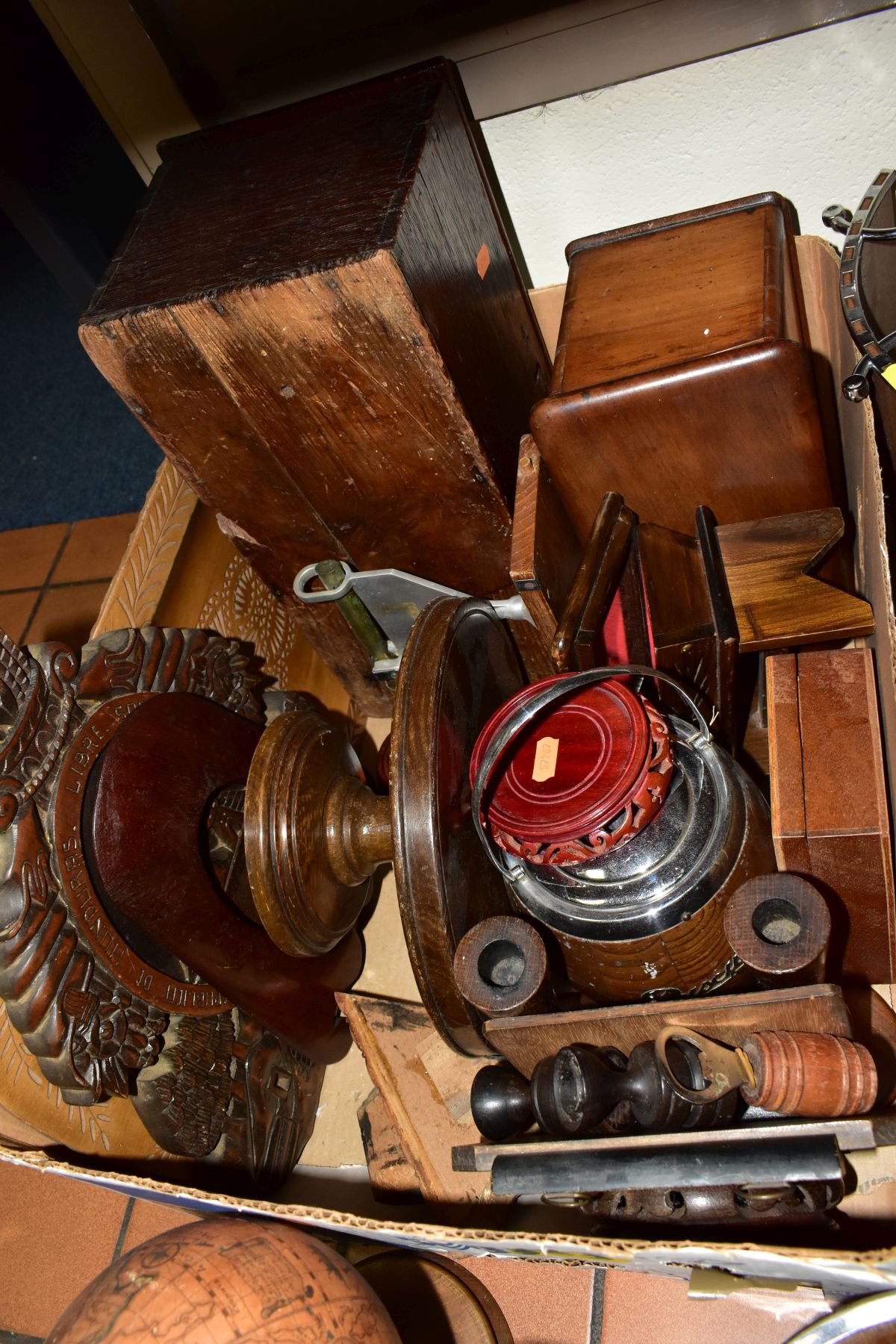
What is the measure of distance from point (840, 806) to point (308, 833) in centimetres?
66

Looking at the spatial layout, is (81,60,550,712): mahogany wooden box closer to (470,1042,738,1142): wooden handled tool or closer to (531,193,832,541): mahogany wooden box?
(531,193,832,541): mahogany wooden box

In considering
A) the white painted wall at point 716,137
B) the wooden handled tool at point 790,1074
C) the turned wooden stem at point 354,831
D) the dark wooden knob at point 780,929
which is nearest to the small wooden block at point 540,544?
the turned wooden stem at point 354,831

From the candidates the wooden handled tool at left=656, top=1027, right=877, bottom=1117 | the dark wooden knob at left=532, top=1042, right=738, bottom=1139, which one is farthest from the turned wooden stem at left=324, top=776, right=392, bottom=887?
the wooden handled tool at left=656, top=1027, right=877, bottom=1117

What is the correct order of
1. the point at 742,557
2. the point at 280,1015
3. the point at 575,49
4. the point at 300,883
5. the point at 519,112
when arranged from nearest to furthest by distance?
the point at 300,883, the point at 742,557, the point at 280,1015, the point at 575,49, the point at 519,112

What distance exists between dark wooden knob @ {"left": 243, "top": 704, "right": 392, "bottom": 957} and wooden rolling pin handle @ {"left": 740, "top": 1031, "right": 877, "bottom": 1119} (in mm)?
485

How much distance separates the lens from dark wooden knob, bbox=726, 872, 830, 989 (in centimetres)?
87

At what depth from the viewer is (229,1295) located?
33.5 inches

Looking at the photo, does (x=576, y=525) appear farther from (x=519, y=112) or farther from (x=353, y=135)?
(x=519, y=112)

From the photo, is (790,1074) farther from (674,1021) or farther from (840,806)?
(840,806)

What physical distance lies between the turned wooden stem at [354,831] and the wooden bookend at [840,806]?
51cm

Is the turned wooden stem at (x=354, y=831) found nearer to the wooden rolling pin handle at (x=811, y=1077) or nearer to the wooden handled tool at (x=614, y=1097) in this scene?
the wooden handled tool at (x=614, y=1097)

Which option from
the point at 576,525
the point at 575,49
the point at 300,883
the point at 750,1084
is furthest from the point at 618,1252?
the point at 575,49

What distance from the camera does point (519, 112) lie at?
5.57 feet

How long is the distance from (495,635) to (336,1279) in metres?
0.81
